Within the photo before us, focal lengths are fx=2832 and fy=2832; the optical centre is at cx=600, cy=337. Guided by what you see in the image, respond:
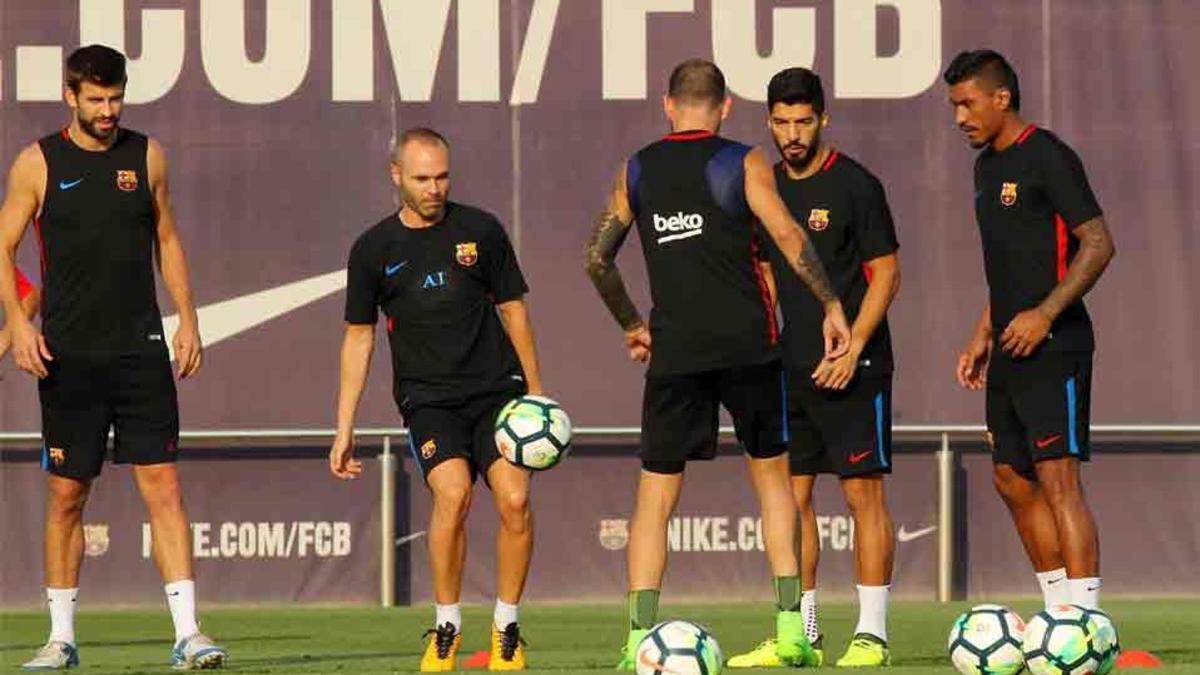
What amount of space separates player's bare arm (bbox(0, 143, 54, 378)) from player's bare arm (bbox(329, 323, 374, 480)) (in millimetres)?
1106

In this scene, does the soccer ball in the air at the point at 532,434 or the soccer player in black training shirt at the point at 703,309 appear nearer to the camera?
the soccer player in black training shirt at the point at 703,309

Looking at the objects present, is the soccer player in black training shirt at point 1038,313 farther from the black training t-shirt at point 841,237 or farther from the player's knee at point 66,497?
the player's knee at point 66,497

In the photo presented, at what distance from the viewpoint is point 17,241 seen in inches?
419

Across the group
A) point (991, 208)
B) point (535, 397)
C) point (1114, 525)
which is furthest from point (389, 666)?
point (1114, 525)

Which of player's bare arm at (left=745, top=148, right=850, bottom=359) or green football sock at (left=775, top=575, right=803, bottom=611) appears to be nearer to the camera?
player's bare arm at (left=745, top=148, right=850, bottom=359)

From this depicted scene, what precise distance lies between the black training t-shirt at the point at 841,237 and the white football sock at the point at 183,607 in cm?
243

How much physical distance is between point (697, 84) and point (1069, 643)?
2505mm

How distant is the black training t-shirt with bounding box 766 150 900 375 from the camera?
1066cm

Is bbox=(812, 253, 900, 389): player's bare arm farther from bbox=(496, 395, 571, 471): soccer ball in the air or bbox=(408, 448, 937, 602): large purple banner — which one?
bbox=(408, 448, 937, 602): large purple banner

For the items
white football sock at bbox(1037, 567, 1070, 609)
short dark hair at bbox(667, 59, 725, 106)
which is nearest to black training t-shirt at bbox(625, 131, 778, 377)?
short dark hair at bbox(667, 59, 725, 106)

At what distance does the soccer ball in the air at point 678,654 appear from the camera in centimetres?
839

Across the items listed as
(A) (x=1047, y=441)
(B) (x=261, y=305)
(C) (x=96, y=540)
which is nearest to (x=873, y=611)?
(A) (x=1047, y=441)

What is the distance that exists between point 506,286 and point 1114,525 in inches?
217

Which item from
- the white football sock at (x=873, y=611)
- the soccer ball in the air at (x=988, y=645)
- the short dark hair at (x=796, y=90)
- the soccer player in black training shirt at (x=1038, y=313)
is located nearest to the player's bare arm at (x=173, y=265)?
the short dark hair at (x=796, y=90)
